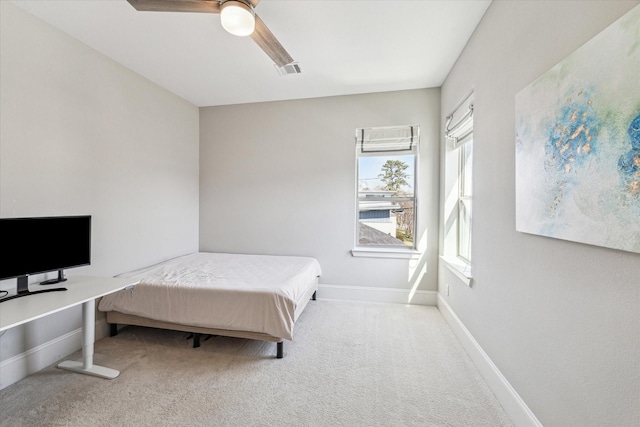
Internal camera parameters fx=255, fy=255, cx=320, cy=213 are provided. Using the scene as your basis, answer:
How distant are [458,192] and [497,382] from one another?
6.06 feet

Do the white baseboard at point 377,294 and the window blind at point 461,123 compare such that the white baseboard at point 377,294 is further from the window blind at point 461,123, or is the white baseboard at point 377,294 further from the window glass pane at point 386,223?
the window blind at point 461,123

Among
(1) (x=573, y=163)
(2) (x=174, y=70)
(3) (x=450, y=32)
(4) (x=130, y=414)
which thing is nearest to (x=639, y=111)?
(1) (x=573, y=163)

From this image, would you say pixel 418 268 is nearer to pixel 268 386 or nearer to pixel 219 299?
pixel 268 386

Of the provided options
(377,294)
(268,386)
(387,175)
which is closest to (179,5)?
(268,386)

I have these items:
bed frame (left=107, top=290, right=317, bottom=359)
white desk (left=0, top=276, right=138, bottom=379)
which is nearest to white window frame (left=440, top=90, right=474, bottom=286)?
bed frame (left=107, top=290, right=317, bottom=359)

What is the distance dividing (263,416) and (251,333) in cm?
67

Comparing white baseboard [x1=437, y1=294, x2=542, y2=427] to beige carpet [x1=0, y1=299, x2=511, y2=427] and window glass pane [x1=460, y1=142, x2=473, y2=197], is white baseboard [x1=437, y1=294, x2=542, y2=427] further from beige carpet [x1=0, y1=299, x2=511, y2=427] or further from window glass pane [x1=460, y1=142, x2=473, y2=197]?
window glass pane [x1=460, y1=142, x2=473, y2=197]

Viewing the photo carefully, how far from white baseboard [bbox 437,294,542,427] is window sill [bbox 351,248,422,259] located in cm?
89

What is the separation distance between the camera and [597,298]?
995mm

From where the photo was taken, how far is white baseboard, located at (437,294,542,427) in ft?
4.63

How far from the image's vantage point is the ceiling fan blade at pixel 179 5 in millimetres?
1489

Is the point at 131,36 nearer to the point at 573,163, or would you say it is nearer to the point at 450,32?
the point at 450,32

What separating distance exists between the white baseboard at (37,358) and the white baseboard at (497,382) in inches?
130

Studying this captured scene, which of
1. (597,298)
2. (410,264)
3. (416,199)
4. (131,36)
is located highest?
(131,36)
